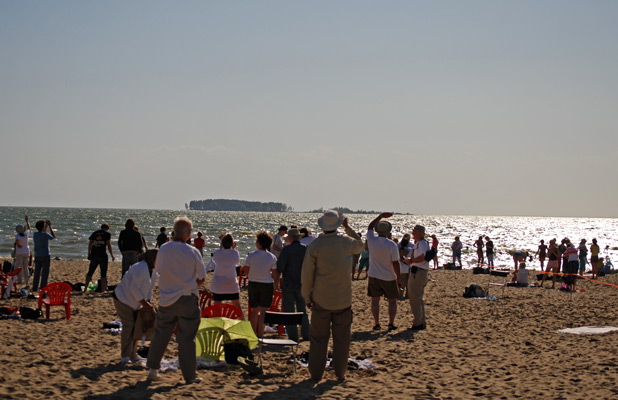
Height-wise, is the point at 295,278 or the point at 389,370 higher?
the point at 295,278

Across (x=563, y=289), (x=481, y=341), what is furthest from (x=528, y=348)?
(x=563, y=289)

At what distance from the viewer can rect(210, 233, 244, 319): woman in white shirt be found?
7.82 m

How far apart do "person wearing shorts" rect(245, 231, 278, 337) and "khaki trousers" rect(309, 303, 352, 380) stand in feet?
5.83

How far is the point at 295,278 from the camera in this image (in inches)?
305

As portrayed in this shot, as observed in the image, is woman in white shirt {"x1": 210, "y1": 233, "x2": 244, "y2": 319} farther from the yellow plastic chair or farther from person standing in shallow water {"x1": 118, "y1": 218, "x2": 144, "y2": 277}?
person standing in shallow water {"x1": 118, "y1": 218, "x2": 144, "y2": 277}

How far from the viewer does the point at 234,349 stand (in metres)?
6.59

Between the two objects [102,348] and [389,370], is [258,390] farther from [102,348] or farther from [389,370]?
[102,348]

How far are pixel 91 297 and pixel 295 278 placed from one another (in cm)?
665

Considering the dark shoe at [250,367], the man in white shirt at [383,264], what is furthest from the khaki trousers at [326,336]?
the man in white shirt at [383,264]

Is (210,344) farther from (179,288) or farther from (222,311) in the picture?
(179,288)

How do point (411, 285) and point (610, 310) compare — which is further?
point (610, 310)

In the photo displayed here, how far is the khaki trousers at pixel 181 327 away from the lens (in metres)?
5.41

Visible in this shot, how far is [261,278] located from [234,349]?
4.34 feet

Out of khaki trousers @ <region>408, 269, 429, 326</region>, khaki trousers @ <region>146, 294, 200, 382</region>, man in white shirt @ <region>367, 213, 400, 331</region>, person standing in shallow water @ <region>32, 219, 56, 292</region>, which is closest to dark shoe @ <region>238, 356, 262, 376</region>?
khaki trousers @ <region>146, 294, 200, 382</region>
